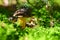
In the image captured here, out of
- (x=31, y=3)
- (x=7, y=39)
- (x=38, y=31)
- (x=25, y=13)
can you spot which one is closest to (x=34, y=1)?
(x=31, y=3)

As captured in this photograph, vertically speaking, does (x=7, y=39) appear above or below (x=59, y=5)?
below

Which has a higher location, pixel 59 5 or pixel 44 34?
pixel 59 5

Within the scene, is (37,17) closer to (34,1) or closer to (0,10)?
(34,1)

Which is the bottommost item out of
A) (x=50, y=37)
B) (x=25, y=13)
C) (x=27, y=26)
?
(x=50, y=37)

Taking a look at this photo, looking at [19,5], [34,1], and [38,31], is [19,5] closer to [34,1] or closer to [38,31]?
[34,1]

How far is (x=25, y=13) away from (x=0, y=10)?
275 millimetres

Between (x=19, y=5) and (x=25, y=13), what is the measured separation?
0.36 ft

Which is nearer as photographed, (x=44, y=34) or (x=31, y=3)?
(x=44, y=34)

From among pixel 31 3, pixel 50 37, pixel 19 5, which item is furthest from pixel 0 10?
pixel 50 37

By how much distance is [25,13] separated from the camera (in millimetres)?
2051

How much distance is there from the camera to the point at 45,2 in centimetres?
208

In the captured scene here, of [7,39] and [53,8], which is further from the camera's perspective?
[53,8]

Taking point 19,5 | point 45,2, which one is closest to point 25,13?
point 19,5

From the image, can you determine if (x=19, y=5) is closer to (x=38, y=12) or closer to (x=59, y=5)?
(x=38, y=12)
